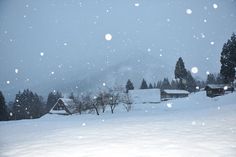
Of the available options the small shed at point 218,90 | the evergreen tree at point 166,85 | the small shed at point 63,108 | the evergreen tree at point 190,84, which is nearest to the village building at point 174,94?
the evergreen tree at point 190,84

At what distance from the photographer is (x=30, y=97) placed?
113 meters

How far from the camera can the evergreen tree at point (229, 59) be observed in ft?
185

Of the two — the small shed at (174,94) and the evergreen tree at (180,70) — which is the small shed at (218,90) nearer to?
the small shed at (174,94)

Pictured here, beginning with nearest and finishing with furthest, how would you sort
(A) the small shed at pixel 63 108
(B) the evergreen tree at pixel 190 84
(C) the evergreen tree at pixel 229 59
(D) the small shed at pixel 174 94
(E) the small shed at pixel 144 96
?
1. (C) the evergreen tree at pixel 229 59
2. (A) the small shed at pixel 63 108
3. (E) the small shed at pixel 144 96
4. (D) the small shed at pixel 174 94
5. (B) the evergreen tree at pixel 190 84

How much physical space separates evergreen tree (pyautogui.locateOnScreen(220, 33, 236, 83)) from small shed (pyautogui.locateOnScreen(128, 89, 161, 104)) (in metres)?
22.2

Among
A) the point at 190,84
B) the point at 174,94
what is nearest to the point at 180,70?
the point at 174,94

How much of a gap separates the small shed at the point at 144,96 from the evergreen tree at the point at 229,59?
72.7 ft

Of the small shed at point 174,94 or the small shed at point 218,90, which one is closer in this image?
the small shed at point 218,90

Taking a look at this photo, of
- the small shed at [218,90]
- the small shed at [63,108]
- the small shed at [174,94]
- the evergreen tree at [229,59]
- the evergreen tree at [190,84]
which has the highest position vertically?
the evergreen tree at [229,59]

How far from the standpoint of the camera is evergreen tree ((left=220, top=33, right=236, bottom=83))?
5628cm

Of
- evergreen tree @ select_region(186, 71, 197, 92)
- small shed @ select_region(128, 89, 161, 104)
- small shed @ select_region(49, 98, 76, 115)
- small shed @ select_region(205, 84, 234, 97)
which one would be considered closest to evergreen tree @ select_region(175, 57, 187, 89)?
evergreen tree @ select_region(186, 71, 197, 92)

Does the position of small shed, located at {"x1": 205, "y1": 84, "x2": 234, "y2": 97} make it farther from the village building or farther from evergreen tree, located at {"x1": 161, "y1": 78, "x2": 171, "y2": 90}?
evergreen tree, located at {"x1": 161, "y1": 78, "x2": 171, "y2": 90}

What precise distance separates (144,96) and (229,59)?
28.2m

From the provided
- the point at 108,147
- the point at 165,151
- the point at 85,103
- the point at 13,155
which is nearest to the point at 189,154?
the point at 165,151
